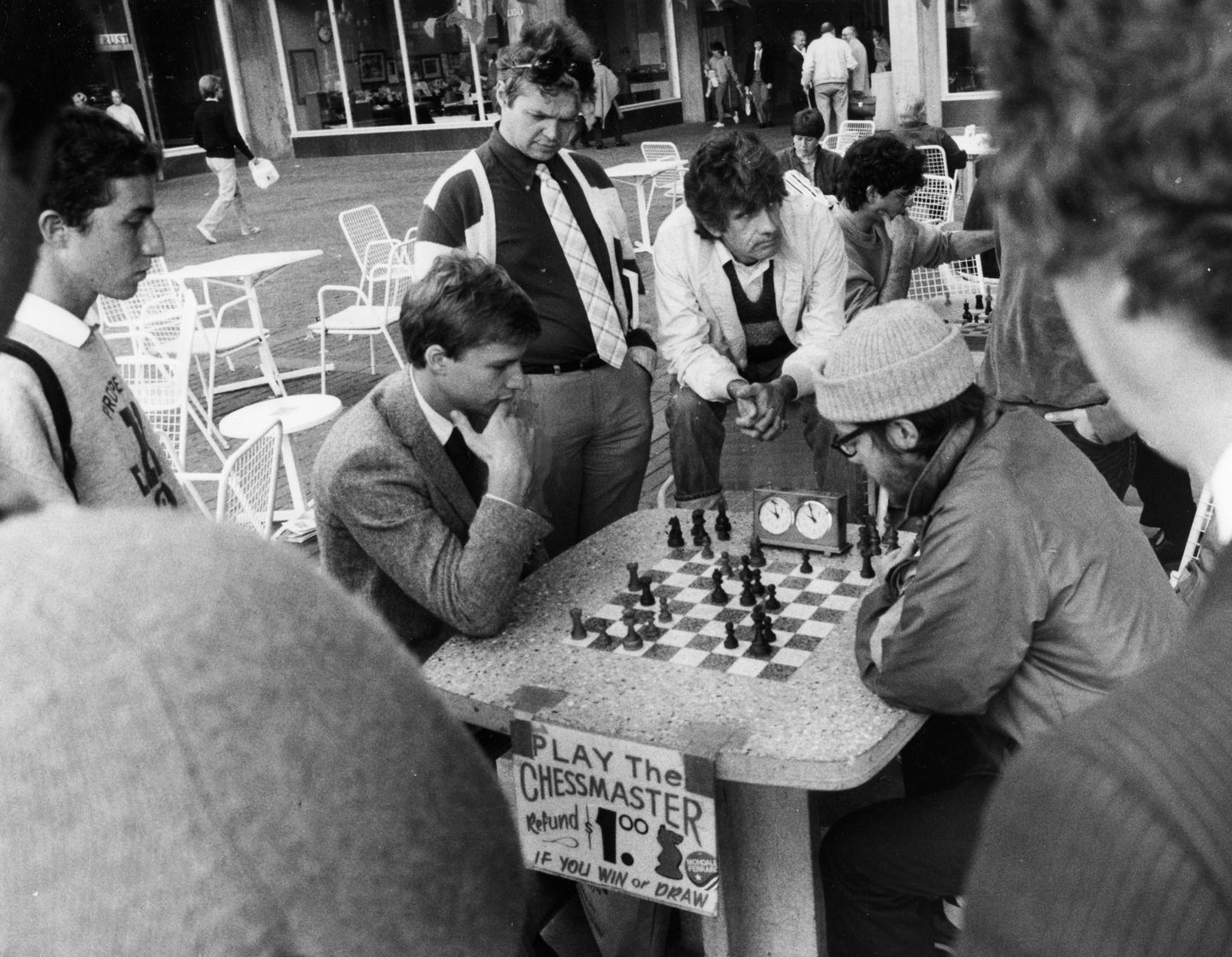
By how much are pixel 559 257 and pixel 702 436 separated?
0.80 m

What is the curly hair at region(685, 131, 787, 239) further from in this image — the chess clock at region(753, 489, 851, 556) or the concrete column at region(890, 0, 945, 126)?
the concrete column at region(890, 0, 945, 126)

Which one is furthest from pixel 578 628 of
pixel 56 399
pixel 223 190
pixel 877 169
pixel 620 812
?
pixel 223 190

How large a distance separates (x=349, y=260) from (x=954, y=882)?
35.9ft

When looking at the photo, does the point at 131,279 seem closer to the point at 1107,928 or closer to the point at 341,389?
the point at 1107,928

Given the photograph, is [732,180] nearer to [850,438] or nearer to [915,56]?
[850,438]

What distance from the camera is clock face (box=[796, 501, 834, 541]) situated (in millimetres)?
3104

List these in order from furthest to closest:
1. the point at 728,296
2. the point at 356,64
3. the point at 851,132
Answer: the point at 356,64 → the point at 851,132 → the point at 728,296

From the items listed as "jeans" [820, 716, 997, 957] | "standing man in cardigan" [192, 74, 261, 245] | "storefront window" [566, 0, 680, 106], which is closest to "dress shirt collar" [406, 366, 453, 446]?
"jeans" [820, 716, 997, 957]

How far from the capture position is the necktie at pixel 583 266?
4.08m

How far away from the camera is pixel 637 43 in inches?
945

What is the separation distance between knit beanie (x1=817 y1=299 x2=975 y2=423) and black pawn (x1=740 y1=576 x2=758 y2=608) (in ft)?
1.96

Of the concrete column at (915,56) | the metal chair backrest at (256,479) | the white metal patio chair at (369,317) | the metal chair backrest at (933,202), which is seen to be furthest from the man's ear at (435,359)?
the concrete column at (915,56)

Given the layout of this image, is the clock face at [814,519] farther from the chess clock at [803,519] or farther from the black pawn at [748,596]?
the black pawn at [748,596]

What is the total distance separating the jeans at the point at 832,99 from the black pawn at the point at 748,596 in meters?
16.6
